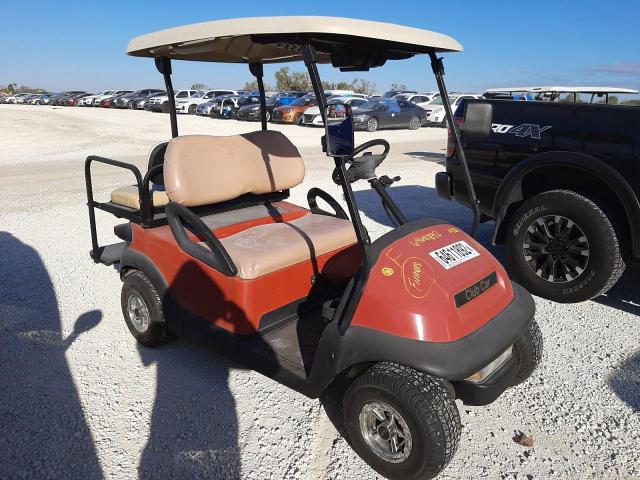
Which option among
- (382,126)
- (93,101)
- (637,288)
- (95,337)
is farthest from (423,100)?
(93,101)

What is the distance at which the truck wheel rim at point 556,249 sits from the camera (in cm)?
369

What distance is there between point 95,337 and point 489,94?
5.80 m

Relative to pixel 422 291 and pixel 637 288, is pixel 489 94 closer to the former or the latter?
pixel 637 288

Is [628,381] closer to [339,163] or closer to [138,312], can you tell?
[339,163]

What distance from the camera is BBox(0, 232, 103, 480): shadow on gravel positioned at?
229cm

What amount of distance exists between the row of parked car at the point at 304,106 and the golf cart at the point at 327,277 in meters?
9.42

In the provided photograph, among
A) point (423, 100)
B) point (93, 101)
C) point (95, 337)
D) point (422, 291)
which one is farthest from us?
point (93, 101)

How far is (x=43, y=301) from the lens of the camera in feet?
13.0

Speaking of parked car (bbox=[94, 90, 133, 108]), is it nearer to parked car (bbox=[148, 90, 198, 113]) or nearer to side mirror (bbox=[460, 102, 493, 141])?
parked car (bbox=[148, 90, 198, 113])

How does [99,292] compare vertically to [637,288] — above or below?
above

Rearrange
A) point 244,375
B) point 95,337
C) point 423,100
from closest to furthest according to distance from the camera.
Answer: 1. point 244,375
2. point 95,337
3. point 423,100

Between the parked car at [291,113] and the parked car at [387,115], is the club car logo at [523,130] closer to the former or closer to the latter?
the parked car at [387,115]

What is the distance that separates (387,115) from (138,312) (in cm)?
1679

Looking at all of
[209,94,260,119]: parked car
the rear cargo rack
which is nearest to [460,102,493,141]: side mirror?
the rear cargo rack
